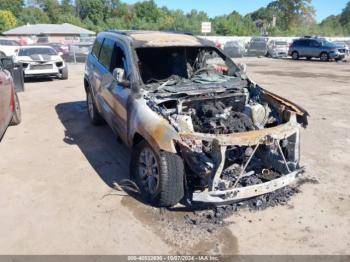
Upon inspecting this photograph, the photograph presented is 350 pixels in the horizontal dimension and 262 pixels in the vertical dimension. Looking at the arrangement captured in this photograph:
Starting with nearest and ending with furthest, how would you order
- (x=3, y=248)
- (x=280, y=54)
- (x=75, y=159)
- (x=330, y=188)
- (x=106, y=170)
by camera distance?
(x=3, y=248) < (x=330, y=188) < (x=106, y=170) < (x=75, y=159) < (x=280, y=54)

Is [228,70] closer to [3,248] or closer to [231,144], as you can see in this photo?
[231,144]

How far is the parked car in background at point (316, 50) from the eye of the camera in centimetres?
2820

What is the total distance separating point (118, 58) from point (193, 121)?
1.89m

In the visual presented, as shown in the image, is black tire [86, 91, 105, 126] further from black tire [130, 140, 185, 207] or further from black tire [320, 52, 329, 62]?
black tire [320, 52, 329, 62]

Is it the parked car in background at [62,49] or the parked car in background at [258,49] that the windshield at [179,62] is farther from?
the parked car in background at [258,49]

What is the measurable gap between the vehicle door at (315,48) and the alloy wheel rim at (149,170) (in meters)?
27.5

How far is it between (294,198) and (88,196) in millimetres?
2562

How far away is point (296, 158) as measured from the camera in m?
4.62

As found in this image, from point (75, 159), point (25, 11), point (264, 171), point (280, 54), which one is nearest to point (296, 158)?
point (264, 171)

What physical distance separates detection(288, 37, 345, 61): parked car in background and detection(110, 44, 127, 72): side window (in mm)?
25802

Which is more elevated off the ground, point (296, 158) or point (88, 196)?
point (296, 158)

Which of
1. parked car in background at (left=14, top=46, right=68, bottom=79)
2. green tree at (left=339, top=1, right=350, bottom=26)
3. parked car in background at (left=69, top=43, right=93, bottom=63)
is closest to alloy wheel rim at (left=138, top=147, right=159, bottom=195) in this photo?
parked car in background at (left=14, top=46, right=68, bottom=79)

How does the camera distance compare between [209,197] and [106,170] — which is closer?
[209,197]

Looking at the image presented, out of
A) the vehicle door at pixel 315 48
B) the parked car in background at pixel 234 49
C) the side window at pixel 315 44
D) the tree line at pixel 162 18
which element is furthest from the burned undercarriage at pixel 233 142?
the tree line at pixel 162 18
